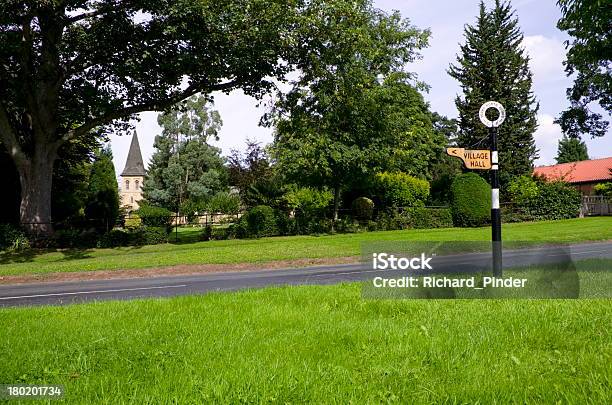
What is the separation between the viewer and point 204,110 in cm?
5903

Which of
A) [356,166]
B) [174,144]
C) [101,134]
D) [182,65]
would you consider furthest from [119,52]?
[174,144]

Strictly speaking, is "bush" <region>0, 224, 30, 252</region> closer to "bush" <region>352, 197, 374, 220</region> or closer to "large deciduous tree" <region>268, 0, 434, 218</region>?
"large deciduous tree" <region>268, 0, 434, 218</region>

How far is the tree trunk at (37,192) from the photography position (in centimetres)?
2151

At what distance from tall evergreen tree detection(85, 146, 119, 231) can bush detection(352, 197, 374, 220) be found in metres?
16.4

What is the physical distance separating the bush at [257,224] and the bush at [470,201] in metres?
13.3

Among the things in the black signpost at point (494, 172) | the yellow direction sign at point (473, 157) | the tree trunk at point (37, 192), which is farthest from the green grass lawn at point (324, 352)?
the tree trunk at point (37, 192)

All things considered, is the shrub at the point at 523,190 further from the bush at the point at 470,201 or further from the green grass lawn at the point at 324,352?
the green grass lawn at the point at 324,352

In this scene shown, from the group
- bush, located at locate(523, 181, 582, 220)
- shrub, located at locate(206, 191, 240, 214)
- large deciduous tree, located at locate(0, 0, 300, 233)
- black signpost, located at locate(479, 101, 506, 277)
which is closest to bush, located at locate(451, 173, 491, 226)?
bush, located at locate(523, 181, 582, 220)

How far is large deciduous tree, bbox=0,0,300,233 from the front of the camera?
743 inches

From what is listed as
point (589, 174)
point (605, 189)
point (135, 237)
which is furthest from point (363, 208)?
point (589, 174)

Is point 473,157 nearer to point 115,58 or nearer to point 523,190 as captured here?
point 115,58

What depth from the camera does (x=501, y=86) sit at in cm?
4297

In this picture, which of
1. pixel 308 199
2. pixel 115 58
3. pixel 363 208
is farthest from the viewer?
pixel 308 199

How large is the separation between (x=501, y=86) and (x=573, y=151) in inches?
2061
